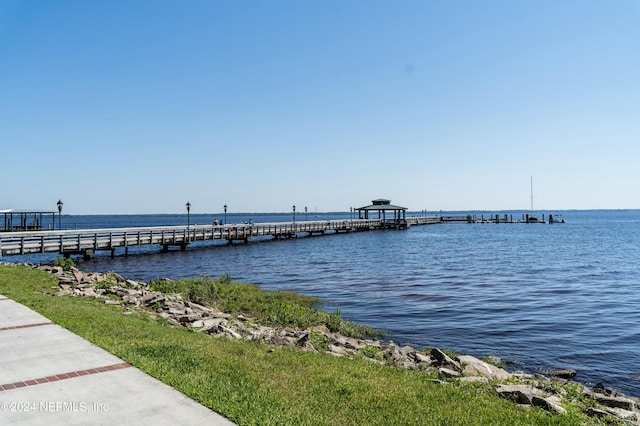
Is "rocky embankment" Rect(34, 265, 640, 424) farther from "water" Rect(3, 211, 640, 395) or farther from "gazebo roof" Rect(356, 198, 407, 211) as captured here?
"gazebo roof" Rect(356, 198, 407, 211)

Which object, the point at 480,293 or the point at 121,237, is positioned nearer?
the point at 480,293

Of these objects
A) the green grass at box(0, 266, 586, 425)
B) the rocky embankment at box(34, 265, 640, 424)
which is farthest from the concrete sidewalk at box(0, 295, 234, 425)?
the rocky embankment at box(34, 265, 640, 424)

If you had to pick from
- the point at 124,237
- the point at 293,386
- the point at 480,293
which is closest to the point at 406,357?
the point at 293,386

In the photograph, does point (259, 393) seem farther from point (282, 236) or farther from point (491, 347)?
point (282, 236)

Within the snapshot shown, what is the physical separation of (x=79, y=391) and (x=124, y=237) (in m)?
38.3

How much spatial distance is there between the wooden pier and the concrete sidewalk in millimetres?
28837

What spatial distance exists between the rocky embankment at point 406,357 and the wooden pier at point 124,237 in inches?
735

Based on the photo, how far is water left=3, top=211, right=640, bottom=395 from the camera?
547 inches

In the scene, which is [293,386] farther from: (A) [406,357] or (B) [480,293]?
(B) [480,293]

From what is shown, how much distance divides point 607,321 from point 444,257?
24661mm

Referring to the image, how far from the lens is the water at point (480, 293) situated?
13.9 m

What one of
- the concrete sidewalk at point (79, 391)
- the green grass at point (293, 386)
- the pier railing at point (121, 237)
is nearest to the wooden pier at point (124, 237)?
the pier railing at point (121, 237)

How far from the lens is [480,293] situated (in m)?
23.4

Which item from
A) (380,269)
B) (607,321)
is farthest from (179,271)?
(607,321)
